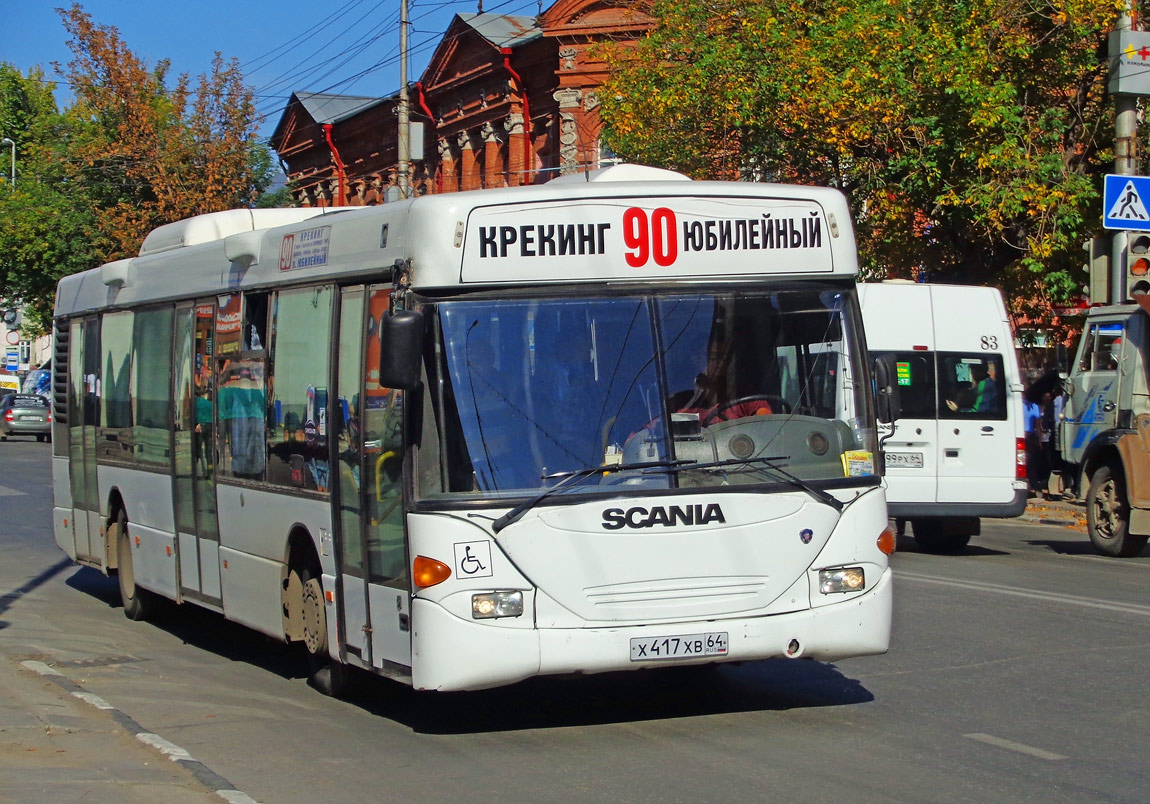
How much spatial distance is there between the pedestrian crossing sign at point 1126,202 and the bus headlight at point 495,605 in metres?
12.1

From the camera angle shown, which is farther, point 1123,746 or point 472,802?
point 1123,746

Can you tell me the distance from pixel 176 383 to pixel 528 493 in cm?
477

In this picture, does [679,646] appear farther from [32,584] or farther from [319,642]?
[32,584]

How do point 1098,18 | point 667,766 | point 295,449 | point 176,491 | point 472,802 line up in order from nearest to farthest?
point 472,802, point 667,766, point 295,449, point 176,491, point 1098,18

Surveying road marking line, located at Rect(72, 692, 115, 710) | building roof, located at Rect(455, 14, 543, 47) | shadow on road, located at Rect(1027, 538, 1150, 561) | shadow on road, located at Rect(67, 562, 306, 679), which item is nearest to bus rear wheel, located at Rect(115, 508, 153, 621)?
shadow on road, located at Rect(67, 562, 306, 679)

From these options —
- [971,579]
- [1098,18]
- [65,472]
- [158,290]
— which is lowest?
[971,579]

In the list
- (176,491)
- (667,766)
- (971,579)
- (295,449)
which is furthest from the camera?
(971,579)

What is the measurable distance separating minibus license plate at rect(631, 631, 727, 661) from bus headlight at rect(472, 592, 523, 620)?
565 millimetres

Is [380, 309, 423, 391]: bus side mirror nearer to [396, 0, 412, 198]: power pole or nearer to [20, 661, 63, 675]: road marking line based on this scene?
[20, 661, 63, 675]: road marking line

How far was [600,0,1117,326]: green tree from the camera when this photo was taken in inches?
891

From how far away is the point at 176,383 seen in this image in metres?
11.3

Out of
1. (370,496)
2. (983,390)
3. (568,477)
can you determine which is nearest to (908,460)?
(983,390)

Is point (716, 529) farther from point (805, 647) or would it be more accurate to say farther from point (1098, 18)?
point (1098, 18)

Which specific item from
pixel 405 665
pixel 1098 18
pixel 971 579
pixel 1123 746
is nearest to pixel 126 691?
pixel 405 665
